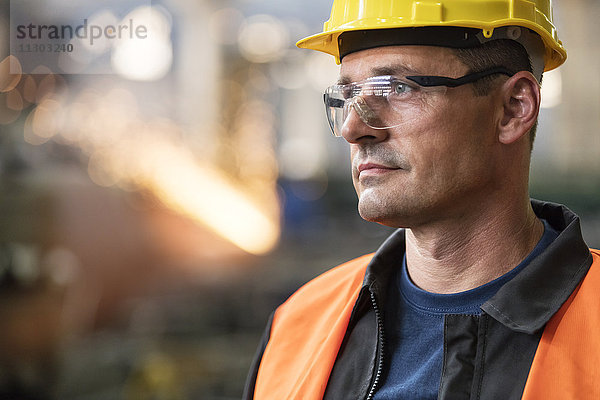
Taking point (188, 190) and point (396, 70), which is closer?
point (396, 70)

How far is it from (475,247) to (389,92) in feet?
1.45

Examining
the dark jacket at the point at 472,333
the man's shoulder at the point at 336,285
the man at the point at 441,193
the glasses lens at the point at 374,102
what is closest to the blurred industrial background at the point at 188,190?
the man's shoulder at the point at 336,285

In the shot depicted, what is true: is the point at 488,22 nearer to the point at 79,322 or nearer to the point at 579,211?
the point at 579,211

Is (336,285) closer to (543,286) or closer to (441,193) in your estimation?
(441,193)

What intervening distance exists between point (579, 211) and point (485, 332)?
3811 millimetres

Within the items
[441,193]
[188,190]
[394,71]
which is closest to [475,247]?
[441,193]

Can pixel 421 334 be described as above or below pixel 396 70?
below

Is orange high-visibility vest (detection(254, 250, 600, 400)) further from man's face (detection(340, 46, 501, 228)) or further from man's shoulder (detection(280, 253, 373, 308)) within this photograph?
man's face (detection(340, 46, 501, 228))

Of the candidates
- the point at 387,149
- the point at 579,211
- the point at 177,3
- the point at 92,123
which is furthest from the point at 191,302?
the point at 387,149

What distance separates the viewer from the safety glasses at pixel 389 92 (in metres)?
1.53

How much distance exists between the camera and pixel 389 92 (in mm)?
1562

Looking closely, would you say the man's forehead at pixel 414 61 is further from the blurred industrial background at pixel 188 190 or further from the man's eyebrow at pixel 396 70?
the blurred industrial background at pixel 188 190

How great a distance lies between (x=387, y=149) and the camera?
156 cm

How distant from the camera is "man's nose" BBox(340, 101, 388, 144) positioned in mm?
1569
